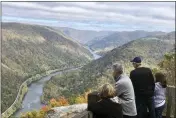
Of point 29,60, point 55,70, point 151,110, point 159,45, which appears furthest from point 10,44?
point 151,110

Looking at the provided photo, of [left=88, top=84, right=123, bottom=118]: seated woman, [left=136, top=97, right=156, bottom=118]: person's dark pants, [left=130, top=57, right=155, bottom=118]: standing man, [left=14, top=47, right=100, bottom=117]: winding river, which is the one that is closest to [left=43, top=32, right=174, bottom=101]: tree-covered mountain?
[left=14, top=47, right=100, bottom=117]: winding river

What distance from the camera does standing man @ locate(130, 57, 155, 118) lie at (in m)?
5.59

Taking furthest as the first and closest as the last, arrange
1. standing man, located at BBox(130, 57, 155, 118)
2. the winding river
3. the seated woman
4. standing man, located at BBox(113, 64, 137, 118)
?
the winding river < standing man, located at BBox(130, 57, 155, 118) < standing man, located at BBox(113, 64, 137, 118) < the seated woman

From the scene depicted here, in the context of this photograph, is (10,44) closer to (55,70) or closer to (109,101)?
(55,70)

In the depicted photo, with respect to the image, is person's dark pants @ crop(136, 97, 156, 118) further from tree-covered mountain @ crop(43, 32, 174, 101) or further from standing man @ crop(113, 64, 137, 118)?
tree-covered mountain @ crop(43, 32, 174, 101)

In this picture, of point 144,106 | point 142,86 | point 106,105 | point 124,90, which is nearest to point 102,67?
point 144,106

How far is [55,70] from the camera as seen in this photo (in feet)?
618

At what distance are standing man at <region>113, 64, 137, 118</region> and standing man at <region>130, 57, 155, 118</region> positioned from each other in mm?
817

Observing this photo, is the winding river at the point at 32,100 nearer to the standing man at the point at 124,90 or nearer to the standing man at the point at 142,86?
the standing man at the point at 142,86

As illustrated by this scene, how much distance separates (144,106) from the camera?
5.89 m

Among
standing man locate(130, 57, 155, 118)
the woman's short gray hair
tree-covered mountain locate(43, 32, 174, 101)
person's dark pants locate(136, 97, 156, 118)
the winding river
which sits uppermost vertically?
the woman's short gray hair

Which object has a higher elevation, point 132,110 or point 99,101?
point 99,101

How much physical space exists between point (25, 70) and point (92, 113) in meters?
168

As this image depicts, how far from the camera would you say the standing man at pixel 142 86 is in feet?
18.3
